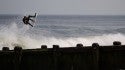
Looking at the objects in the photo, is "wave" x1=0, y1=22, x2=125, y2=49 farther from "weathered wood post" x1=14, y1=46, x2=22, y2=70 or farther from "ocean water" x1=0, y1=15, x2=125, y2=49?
"weathered wood post" x1=14, y1=46, x2=22, y2=70

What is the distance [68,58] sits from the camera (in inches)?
387

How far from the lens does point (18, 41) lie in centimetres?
2738

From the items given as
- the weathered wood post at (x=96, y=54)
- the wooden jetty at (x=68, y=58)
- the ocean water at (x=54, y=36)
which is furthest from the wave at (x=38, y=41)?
the weathered wood post at (x=96, y=54)

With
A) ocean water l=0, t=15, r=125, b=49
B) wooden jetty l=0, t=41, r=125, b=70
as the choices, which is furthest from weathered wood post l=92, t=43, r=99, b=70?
ocean water l=0, t=15, r=125, b=49

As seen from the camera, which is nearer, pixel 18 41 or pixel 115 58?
pixel 115 58

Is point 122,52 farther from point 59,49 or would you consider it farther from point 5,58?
point 5,58

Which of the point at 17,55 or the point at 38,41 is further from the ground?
the point at 38,41

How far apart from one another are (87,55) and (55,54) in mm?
983

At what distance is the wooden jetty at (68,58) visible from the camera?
31.4ft

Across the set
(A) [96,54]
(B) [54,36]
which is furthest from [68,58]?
(B) [54,36]

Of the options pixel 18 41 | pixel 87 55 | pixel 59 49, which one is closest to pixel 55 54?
pixel 59 49

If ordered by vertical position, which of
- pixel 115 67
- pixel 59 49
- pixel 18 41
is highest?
pixel 18 41

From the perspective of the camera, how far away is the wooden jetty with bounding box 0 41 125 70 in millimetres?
9578

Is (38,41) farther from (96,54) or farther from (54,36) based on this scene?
(96,54)
